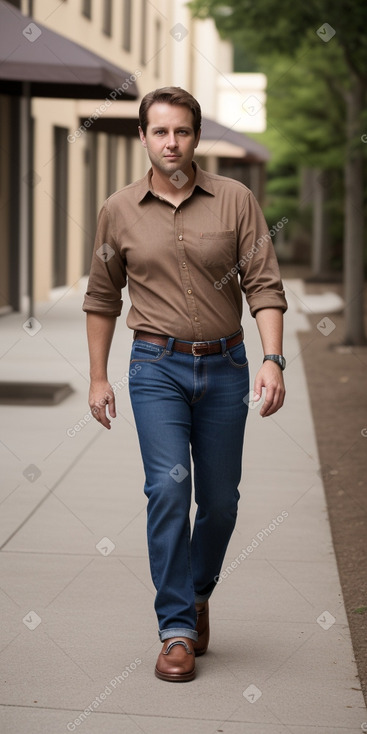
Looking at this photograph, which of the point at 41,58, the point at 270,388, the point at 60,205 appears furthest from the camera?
the point at 60,205

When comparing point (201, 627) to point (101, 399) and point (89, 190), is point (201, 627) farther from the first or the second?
point (89, 190)

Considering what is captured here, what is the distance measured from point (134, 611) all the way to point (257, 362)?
25.8 ft

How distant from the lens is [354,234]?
15.0m

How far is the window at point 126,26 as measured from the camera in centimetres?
2728

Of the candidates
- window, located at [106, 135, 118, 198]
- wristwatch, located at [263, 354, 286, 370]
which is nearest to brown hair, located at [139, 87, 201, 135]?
wristwatch, located at [263, 354, 286, 370]

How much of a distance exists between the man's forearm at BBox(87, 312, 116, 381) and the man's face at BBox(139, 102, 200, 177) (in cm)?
59

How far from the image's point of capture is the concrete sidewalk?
402 cm

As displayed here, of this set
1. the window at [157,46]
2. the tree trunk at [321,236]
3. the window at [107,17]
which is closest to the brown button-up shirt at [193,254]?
the window at [107,17]

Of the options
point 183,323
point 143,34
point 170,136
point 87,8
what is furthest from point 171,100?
point 143,34

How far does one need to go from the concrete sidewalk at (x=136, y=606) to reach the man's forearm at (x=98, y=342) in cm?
101

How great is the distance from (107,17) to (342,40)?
12113mm

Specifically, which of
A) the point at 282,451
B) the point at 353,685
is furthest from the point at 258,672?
the point at 282,451

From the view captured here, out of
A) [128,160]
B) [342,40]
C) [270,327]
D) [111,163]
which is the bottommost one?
[128,160]

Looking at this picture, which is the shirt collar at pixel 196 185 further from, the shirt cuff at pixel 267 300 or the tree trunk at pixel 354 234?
the tree trunk at pixel 354 234
